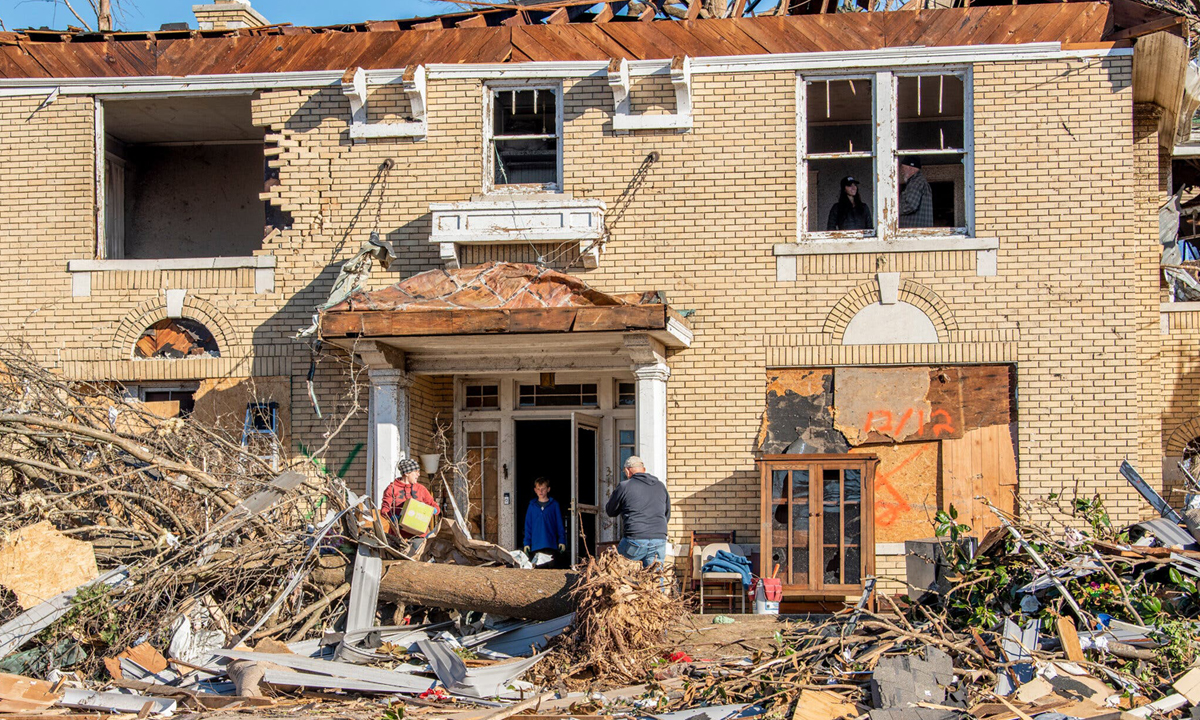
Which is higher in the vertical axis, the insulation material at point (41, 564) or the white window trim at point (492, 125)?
the white window trim at point (492, 125)

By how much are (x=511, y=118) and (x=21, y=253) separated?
18.2ft

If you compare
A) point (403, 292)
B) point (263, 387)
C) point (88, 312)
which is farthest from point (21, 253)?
point (403, 292)

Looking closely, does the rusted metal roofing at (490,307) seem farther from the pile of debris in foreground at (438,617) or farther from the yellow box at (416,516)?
the yellow box at (416,516)

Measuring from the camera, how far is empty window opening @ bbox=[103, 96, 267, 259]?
15961mm

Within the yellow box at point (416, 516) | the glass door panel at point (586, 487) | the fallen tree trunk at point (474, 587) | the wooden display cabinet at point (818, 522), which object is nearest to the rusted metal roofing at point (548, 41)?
the glass door panel at point (586, 487)

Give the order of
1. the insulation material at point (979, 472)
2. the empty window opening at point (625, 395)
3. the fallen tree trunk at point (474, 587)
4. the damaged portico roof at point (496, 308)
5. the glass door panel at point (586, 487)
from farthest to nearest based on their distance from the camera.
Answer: the empty window opening at point (625, 395), the glass door panel at point (586, 487), the insulation material at point (979, 472), the damaged portico roof at point (496, 308), the fallen tree trunk at point (474, 587)

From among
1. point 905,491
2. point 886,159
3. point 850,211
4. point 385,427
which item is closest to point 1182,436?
point 905,491

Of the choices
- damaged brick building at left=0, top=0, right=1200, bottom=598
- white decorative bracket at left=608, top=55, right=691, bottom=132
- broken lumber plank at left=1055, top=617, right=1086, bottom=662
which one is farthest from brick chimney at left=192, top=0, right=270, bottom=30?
broken lumber plank at left=1055, top=617, right=1086, bottom=662

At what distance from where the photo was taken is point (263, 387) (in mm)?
13633

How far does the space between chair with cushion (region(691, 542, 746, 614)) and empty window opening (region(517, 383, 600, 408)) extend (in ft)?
7.63

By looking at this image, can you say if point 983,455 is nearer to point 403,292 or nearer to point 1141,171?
point 1141,171

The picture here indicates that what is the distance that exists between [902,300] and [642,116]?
3.27 metres

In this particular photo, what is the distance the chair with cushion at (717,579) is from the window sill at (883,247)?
2.80 meters

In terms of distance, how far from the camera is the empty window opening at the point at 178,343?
1377 centimetres
